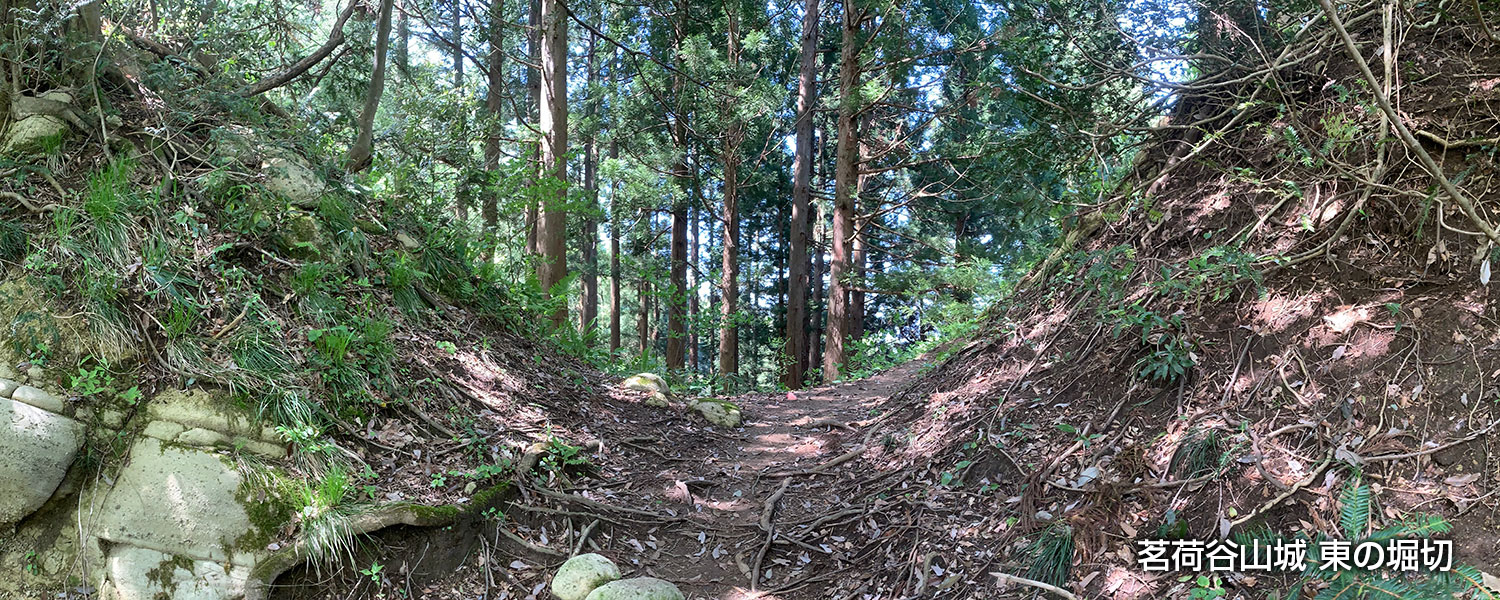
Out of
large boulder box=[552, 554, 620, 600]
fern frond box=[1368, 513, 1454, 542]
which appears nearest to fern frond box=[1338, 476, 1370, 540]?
fern frond box=[1368, 513, 1454, 542]

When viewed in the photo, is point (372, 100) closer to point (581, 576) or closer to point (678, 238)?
point (581, 576)

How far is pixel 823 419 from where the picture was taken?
716 cm

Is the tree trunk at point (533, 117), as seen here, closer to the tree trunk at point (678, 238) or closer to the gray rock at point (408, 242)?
the gray rock at point (408, 242)

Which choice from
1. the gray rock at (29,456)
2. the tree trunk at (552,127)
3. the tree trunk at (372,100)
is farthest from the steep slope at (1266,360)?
the tree trunk at (552,127)

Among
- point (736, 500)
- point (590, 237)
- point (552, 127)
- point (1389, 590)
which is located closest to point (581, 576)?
point (736, 500)

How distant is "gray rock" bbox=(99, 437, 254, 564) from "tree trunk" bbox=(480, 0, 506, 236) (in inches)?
151

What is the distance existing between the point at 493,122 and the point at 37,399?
6761mm

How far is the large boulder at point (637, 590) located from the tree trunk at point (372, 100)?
174 inches

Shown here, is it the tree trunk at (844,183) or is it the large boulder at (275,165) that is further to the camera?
the tree trunk at (844,183)

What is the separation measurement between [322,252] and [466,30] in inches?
409

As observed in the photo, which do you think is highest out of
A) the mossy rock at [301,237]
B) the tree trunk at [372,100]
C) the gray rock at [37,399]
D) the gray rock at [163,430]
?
the tree trunk at [372,100]

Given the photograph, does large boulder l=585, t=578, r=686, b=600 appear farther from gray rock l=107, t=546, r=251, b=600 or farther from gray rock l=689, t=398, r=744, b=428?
gray rock l=689, t=398, r=744, b=428

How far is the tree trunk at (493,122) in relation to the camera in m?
9.17

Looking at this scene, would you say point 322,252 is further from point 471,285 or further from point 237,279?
point 471,285
